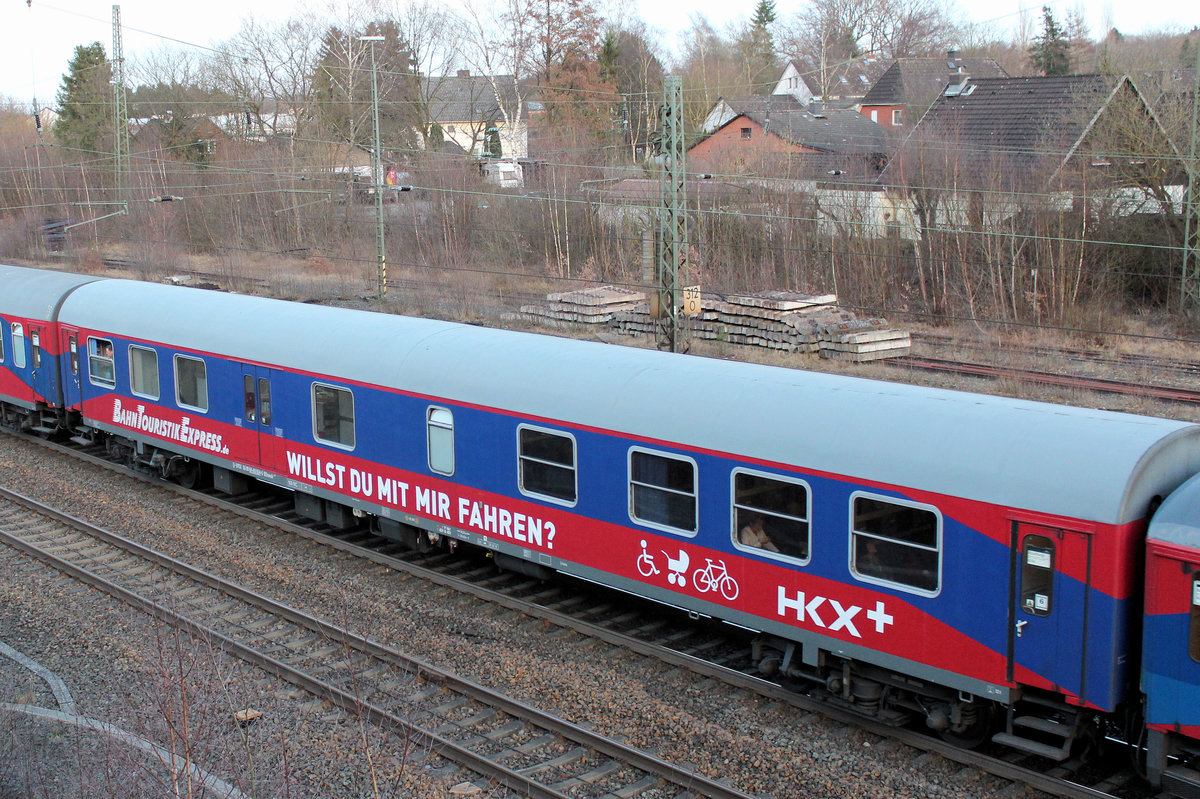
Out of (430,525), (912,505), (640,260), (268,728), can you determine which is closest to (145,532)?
(430,525)

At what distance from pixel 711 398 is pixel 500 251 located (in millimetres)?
33188

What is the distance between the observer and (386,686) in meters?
9.63

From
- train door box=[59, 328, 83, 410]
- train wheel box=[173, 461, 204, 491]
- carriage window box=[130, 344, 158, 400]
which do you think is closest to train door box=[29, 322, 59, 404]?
train door box=[59, 328, 83, 410]

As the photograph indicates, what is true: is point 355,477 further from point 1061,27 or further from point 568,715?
point 1061,27

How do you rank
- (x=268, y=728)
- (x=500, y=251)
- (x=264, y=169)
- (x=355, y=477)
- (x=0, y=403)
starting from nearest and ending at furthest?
(x=268, y=728) → (x=355, y=477) → (x=0, y=403) → (x=500, y=251) → (x=264, y=169)

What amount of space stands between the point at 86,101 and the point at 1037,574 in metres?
69.7

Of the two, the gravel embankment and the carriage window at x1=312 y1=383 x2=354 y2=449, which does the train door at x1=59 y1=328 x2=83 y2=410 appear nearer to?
the gravel embankment

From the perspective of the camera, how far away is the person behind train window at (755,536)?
880 centimetres

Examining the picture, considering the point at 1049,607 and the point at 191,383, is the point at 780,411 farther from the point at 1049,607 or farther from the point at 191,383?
the point at 191,383

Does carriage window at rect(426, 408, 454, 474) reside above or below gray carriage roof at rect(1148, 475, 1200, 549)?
below

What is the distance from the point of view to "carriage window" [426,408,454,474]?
37.9 ft

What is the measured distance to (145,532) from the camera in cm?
1442

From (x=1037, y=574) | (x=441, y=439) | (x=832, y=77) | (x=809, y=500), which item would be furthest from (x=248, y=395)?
(x=832, y=77)

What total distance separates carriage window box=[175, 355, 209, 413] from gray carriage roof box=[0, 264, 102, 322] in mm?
4185
